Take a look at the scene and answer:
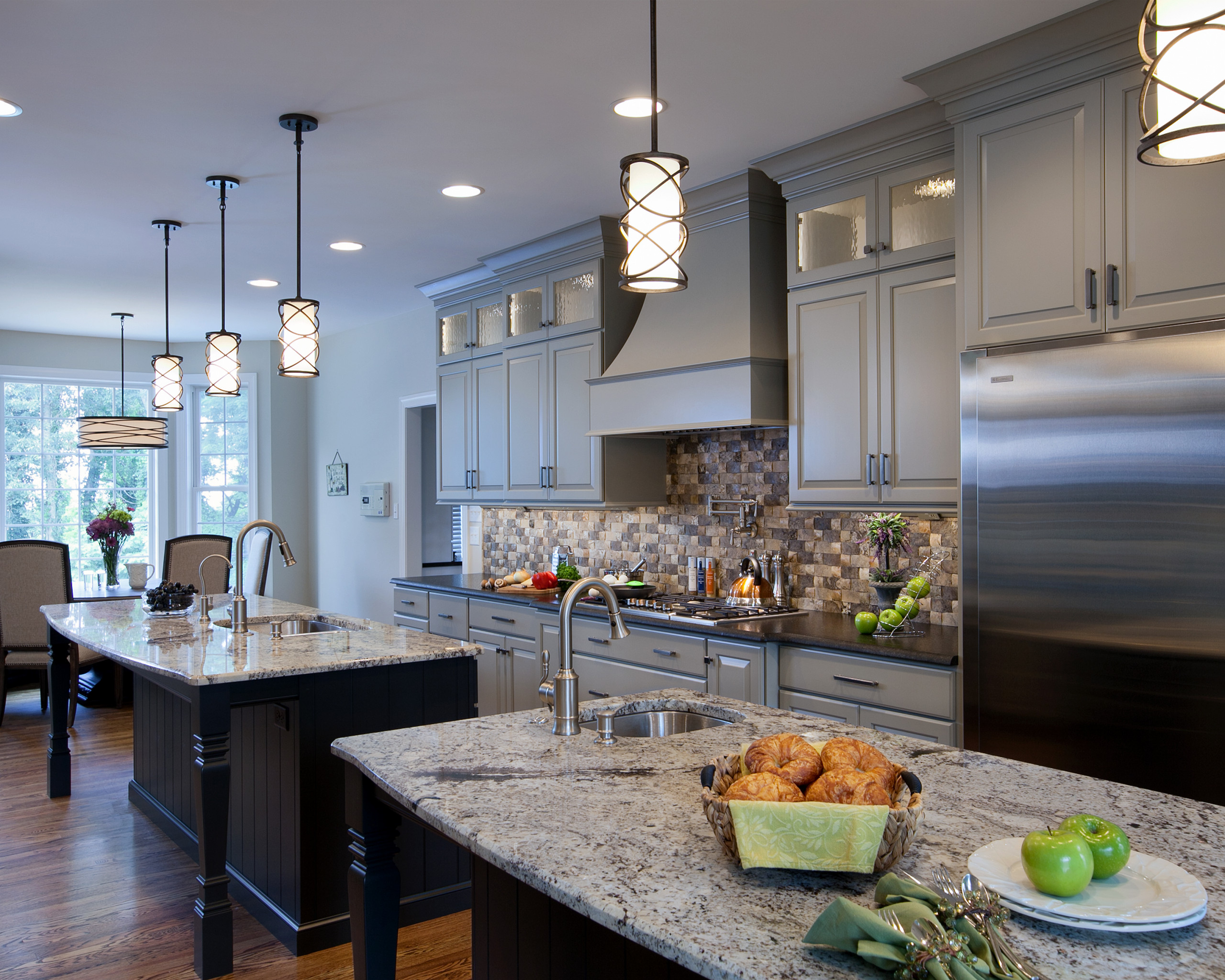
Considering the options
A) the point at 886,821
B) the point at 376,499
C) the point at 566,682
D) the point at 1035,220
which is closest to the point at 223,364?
the point at 566,682

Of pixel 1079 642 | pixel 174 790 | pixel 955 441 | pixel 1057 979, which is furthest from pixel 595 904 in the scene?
pixel 174 790

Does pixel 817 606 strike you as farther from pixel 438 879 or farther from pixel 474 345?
pixel 474 345

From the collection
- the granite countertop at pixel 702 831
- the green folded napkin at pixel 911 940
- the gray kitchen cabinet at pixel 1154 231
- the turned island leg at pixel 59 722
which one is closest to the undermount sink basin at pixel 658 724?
the granite countertop at pixel 702 831

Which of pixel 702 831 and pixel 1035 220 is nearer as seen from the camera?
pixel 702 831

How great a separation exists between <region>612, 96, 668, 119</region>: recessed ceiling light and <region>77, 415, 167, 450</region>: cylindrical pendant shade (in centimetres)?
416

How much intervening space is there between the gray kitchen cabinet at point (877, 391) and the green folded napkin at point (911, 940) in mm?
2130

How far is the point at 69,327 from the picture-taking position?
7465 mm

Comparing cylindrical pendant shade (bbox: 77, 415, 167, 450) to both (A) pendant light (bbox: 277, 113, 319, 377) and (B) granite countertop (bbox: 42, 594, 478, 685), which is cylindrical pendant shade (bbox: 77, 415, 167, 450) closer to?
(B) granite countertop (bbox: 42, 594, 478, 685)

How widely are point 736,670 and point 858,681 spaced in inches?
19.7

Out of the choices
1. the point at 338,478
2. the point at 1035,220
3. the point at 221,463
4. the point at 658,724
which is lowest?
the point at 658,724

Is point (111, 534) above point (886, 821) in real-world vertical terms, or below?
above

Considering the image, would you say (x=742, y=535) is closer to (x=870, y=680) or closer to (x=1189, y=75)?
(x=870, y=680)

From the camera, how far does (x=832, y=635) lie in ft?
10.9

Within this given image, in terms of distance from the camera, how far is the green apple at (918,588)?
133 inches
